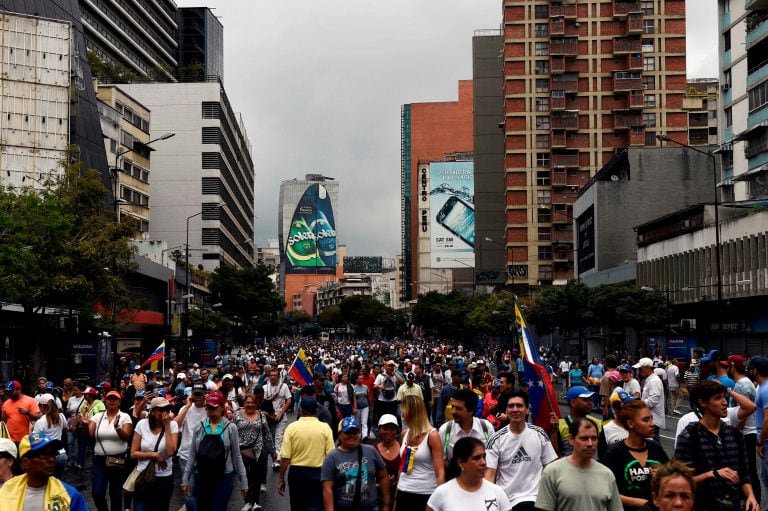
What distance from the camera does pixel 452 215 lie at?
141875mm

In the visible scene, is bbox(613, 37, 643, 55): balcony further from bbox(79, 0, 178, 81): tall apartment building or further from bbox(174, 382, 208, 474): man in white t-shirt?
bbox(174, 382, 208, 474): man in white t-shirt

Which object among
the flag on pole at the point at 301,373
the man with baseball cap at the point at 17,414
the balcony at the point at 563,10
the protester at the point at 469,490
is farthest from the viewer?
the balcony at the point at 563,10

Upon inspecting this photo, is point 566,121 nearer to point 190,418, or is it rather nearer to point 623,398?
point 190,418

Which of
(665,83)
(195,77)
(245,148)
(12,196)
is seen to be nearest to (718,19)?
(665,83)

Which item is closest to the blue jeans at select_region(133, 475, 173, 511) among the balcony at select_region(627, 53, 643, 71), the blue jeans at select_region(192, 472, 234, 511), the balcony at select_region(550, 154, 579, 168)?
the blue jeans at select_region(192, 472, 234, 511)

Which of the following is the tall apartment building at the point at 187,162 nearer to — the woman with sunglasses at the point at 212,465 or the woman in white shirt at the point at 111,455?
the woman in white shirt at the point at 111,455

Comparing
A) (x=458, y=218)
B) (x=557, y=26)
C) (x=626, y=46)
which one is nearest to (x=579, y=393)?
(x=626, y=46)

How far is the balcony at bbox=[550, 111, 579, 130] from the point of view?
96312 millimetres

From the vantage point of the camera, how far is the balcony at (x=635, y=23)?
93562 mm

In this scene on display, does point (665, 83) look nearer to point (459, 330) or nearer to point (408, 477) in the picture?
point (459, 330)

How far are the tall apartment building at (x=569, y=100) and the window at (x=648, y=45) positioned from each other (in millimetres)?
101

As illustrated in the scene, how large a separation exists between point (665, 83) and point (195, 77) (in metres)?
43.7

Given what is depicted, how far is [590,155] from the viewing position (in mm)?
96125

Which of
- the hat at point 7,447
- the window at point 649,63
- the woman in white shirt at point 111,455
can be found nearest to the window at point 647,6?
the window at point 649,63
